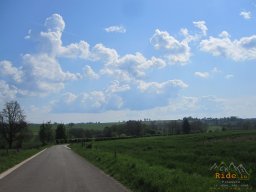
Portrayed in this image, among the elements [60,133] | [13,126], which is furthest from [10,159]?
[60,133]

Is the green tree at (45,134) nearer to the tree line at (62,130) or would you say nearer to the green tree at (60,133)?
the tree line at (62,130)

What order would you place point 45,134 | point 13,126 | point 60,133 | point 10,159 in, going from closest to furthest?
point 10,159 < point 13,126 < point 45,134 < point 60,133

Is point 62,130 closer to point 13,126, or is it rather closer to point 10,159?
point 13,126

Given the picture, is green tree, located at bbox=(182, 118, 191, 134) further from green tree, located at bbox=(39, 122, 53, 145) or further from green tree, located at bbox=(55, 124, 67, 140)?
green tree, located at bbox=(55, 124, 67, 140)

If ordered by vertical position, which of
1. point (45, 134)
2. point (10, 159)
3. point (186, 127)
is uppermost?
point (186, 127)

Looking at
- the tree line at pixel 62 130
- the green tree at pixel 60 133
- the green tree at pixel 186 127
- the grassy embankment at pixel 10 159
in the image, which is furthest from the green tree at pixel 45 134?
the grassy embankment at pixel 10 159

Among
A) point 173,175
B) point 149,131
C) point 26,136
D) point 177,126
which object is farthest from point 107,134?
point 173,175

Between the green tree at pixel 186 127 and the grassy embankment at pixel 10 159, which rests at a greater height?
the green tree at pixel 186 127

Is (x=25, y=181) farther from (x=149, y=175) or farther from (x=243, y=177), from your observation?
(x=243, y=177)

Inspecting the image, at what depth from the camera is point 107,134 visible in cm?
15825

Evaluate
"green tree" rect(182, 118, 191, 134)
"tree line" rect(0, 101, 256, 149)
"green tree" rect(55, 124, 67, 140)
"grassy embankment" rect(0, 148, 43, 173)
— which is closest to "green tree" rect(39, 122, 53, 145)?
"tree line" rect(0, 101, 256, 149)

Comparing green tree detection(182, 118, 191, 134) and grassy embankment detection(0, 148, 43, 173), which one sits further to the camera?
green tree detection(182, 118, 191, 134)

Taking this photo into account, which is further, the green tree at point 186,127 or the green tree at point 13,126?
the green tree at point 186,127

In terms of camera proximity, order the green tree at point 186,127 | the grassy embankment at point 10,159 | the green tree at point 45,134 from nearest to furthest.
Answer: the grassy embankment at point 10,159
the green tree at point 186,127
the green tree at point 45,134
